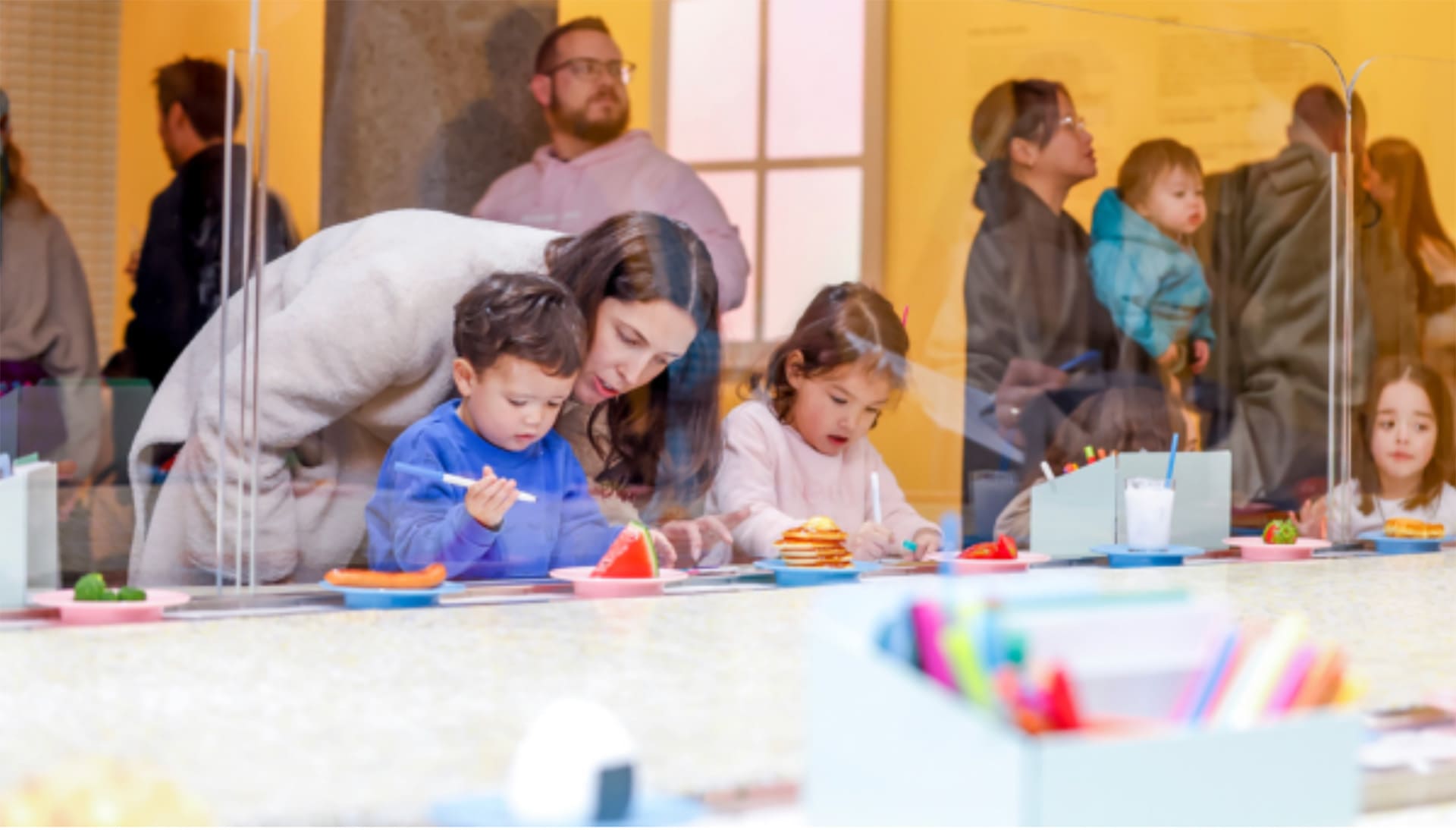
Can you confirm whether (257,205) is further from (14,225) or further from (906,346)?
(906,346)

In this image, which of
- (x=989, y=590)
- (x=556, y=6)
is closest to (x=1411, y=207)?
(x=556, y=6)

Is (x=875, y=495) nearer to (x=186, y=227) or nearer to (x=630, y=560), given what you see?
(x=630, y=560)

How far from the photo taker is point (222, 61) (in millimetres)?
1713

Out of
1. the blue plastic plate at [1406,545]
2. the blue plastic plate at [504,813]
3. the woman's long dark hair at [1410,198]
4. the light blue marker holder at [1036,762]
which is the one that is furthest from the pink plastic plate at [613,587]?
the woman's long dark hair at [1410,198]

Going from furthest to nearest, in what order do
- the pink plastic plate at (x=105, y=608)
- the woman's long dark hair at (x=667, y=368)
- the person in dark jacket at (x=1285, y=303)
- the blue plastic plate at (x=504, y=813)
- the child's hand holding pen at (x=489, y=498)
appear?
the person in dark jacket at (x=1285, y=303) < the woman's long dark hair at (x=667, y=368) < the child's hand holding pen at (x=489, y=498) < the pink plastic plate at (x=105, y=608) < the blue plastic plate at (x=504, y=813)

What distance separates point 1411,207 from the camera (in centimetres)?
275

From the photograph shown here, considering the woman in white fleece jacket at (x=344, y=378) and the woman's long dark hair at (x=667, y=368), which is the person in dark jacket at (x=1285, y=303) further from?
the woman in white fleece jacket at (x=344, y=378)

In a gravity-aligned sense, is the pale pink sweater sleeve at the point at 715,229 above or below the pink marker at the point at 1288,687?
above

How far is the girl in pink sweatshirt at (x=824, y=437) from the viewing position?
2080 mm

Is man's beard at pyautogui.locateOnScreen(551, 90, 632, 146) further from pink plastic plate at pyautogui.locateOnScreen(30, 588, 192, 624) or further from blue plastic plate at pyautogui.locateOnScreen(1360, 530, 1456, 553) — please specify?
blue plastic plate at pyautogui.locateOnScreen(1360, 530, 1456, 553)

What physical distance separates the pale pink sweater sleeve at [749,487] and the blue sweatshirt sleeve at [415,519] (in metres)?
0.40

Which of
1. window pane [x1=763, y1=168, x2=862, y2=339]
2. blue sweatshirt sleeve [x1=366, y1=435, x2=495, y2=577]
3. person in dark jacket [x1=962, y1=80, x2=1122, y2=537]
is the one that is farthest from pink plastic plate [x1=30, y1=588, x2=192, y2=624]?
person in dark jacket [x1=962, y1=80, x2=1122, y2=537]

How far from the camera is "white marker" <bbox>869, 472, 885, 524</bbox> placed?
2.20 metres

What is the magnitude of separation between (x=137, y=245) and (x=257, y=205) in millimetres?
147
